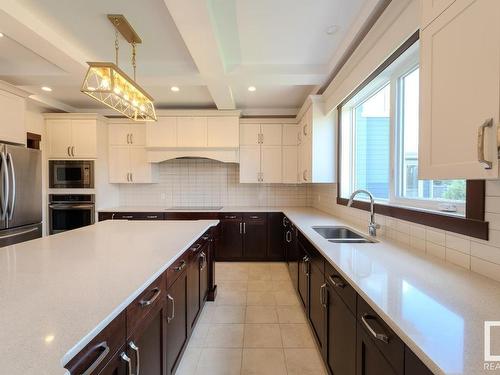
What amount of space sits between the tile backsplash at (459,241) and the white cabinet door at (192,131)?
2934 millimetres

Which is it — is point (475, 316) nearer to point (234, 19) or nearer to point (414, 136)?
point (414, 136)

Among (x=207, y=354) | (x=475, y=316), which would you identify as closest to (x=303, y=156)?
(x=207, y=354)

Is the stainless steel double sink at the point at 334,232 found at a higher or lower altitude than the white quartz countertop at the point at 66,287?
lower

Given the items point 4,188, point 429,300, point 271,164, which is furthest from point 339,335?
point 4,188

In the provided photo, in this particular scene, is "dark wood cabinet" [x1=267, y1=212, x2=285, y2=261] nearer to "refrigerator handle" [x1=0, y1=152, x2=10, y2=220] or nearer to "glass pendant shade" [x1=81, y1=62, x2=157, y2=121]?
"glass pendant shade" [x1=81, y1=62, x2=157, y2=121]

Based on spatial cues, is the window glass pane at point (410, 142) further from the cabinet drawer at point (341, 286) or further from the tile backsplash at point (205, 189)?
the tile backsplash at point (205, 189)

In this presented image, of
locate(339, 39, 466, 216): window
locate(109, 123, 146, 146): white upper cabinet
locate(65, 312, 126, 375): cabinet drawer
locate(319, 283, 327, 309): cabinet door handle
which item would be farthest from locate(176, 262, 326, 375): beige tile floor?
locate(109, 123, 146, 146): white upper cabinet

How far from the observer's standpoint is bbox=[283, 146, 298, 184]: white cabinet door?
4180mm

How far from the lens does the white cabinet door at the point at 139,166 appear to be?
420 cm

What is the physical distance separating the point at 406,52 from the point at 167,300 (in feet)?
7.37

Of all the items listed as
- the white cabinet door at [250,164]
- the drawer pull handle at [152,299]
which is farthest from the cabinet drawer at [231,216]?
the drawer pull handle at [152,299]

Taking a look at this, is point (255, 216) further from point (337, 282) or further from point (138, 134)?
point (337, 282)

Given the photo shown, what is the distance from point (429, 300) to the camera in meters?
Answer: 0.91

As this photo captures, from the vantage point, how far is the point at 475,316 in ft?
2.61
